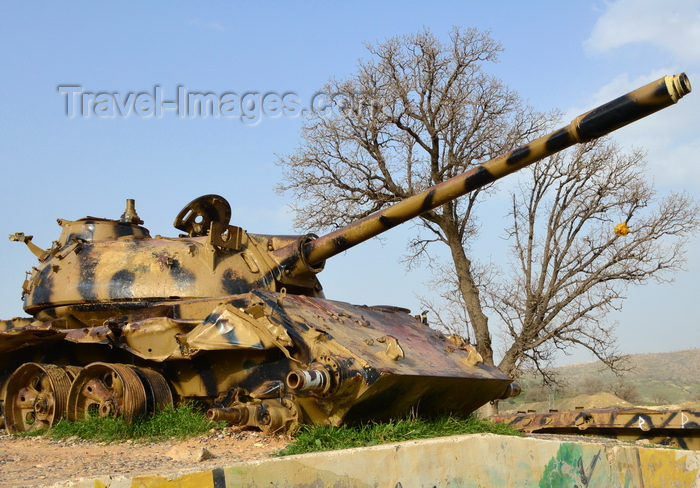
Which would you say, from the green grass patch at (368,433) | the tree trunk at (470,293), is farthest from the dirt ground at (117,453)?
the tree trunk at (470,293)

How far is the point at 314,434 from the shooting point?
6.02 m

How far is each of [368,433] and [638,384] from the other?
35.5m

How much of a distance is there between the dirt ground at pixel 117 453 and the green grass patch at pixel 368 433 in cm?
22

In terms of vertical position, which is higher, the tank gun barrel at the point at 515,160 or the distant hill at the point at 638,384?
the tank gun barrel at the point at 515,160

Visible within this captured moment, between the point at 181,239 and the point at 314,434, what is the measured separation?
339cm

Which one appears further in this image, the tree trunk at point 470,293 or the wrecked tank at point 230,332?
the tree trunk at point 470,293

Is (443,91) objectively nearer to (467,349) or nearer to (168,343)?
(467,349)

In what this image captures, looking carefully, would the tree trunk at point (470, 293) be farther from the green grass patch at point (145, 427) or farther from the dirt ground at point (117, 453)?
the dirt ground at point (117, 453)

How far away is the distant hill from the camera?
2328 cm

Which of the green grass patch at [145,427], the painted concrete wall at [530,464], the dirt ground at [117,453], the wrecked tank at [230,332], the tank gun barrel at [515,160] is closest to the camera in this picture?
the painted concrete wall at [530,464]

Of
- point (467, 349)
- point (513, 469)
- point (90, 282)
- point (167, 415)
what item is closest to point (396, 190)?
point (467, 349)

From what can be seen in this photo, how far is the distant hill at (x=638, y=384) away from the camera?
23281mm

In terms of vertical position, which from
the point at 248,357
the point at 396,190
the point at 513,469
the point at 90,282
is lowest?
the point at 513,469

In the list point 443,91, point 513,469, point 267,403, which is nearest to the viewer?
point 513,469
